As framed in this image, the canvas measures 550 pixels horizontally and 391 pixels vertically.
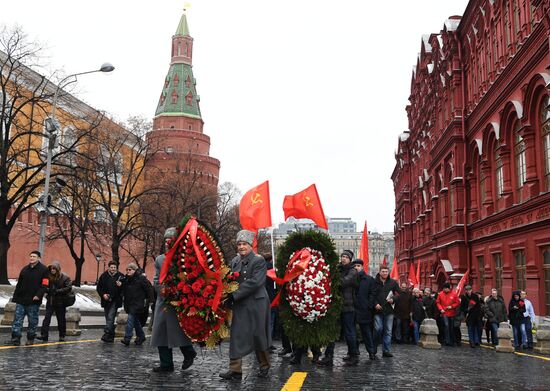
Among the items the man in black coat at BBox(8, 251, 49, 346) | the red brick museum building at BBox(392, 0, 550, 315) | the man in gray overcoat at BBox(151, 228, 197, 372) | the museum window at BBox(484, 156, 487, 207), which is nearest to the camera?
the man in gray overcoat at BBox(151, 228, 197, 372)

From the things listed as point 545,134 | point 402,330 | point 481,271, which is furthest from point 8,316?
point 481,271

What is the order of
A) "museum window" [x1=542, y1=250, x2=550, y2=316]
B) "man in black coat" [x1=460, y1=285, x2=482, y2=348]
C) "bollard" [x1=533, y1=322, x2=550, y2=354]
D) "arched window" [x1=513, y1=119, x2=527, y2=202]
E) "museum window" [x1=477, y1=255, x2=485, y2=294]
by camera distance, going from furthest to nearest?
"museum window" [x1=477, y1=255, x2=485, y2=294] → "arched window" [x1=513, y1=119, x2=527, y2=202] → "museum window" [x1=542, y1=250, x2=550, y2=316] → "man in black coat" [x1=460, y1=285, x2=482, y2=348] → "bollard" [x1=533, y1=322, x2=550, y2=354]

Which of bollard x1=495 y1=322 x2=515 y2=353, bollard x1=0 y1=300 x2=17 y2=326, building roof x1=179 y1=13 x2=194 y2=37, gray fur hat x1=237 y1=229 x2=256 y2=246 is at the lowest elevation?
bollard x1=495 y1=322 x2=515 y2=353

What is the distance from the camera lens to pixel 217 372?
8586 mm

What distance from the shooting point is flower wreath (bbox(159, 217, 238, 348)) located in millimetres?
7826

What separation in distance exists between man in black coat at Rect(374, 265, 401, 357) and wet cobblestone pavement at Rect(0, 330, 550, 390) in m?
0.41

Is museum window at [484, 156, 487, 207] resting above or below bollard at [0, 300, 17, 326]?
above

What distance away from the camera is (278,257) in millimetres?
10547

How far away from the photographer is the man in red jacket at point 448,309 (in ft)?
55.6

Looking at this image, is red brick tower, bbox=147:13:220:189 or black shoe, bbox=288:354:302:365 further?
red brick tower, bbox=147:13:220:189

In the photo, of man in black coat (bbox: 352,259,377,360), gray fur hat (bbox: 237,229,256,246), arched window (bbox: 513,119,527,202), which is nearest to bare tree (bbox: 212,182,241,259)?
arched window (bbox: 513,119,527,202)

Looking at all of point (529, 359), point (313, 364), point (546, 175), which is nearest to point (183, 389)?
point (313, 364)

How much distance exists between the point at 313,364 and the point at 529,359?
5980 mm

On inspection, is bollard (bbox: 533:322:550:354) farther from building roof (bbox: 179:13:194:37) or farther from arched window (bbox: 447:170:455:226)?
building roof (bbox: 179:13:194:37)
